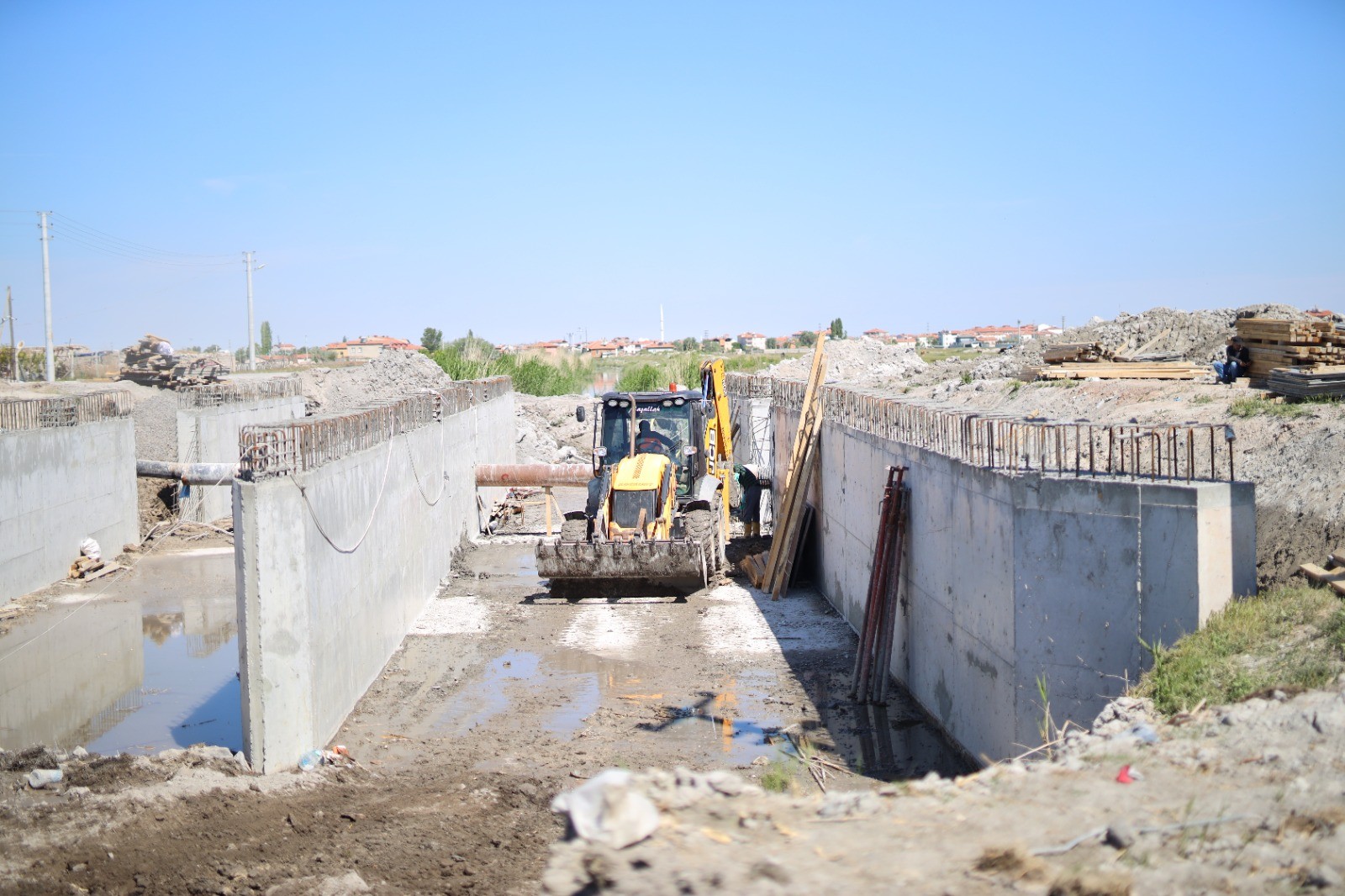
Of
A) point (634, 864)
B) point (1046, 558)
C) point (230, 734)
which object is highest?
point (1046, 558)

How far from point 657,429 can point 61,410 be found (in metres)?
10.7

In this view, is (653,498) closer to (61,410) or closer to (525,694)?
(525,694)

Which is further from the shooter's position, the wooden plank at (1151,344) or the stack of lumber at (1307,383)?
the wooden plank at (1151,344)

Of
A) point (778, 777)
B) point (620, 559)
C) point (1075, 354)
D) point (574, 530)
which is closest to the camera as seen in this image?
point (778, 777)

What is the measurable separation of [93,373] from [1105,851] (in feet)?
172

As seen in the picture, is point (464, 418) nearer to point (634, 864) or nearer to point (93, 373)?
point (634, 864)

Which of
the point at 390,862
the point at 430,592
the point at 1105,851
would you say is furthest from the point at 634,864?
the point at 430,592

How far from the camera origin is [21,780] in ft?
28.5

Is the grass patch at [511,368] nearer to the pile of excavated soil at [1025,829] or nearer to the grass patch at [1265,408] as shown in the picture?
the grass patch at [1265,408]

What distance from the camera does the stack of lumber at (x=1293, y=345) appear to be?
42.8 feet

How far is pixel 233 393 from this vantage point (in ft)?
89.1

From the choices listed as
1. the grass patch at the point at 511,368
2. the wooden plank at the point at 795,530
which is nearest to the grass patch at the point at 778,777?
the wooden plank at the point at 795,530

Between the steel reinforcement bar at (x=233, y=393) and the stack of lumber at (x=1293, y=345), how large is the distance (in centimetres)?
2143

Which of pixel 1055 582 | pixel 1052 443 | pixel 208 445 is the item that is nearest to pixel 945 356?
pixel 208 445
